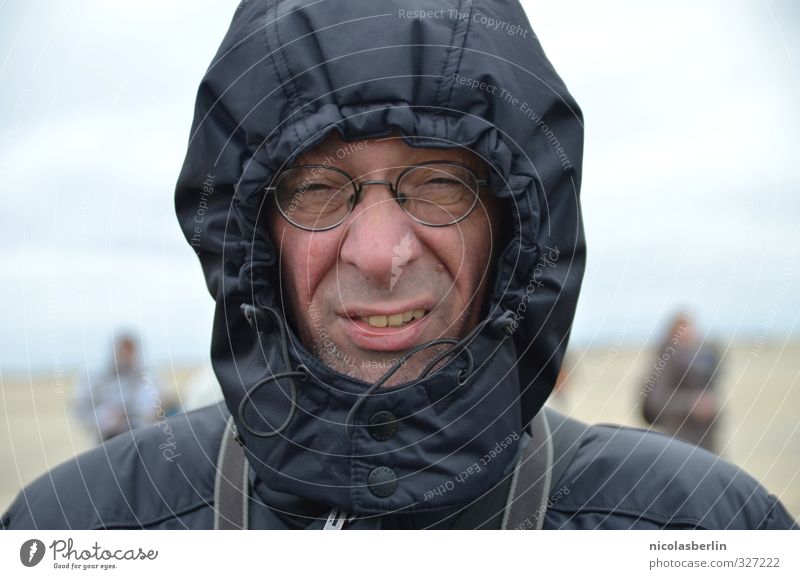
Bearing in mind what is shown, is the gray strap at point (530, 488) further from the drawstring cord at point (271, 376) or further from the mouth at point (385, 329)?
the drawstring cord at point (271, 376)

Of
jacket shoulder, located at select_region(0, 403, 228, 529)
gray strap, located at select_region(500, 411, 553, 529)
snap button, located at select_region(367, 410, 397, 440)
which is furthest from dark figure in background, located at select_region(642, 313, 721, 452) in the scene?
jacket shoulder, located at select_region(0, 403, 228, 529)

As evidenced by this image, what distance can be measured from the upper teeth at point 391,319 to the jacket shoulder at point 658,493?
56cm

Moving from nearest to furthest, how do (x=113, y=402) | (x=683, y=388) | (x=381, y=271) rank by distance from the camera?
1. (x=381, y=271)
2. (x=683, y=388)
3. (x=113, y=402)

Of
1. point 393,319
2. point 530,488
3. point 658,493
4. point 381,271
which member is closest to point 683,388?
point 658,493

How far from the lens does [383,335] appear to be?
6.33 ft

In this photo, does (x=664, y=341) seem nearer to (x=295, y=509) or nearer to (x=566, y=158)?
(x=566, y=158)

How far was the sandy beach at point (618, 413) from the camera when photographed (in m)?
2.29

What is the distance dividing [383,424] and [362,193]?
0.53 metres

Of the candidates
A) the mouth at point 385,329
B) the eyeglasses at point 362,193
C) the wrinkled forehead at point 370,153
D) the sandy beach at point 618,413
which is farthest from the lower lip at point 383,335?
the sandy beach at point 618,413

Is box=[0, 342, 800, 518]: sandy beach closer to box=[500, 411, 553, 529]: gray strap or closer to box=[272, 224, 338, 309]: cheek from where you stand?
box=[500, 411, 553, 529]: gray strap

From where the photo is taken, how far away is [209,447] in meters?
2.20

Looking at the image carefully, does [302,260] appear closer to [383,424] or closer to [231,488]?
[383,424]
